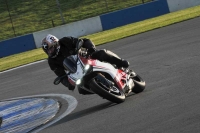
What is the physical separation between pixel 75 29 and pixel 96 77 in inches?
843

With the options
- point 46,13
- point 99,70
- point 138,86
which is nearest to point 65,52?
point 99,70

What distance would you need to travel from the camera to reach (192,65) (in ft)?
38.2

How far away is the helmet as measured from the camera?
9.55 metres

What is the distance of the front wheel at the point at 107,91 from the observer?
9.16 meters

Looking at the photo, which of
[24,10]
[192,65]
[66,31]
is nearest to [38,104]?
A: [192,65]

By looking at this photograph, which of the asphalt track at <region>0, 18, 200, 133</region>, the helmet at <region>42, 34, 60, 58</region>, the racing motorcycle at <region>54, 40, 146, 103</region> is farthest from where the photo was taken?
the helmet at <region>42, 34, 60, 58</region>

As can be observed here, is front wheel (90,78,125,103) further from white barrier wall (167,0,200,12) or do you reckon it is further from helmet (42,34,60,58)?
white barrier wall (167,0,200,12)

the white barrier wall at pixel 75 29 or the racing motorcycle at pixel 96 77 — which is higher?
the racing motorcycle at pixel 96 77

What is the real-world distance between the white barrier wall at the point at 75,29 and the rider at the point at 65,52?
2020cm

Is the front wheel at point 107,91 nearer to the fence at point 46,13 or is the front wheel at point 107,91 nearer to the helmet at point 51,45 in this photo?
the helmet at point 51,45

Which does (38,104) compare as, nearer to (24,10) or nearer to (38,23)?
(38,23)

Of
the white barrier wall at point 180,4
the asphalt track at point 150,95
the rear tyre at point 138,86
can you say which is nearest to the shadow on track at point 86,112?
the asphalt track at point 150,95

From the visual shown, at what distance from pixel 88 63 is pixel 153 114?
6.60 feet

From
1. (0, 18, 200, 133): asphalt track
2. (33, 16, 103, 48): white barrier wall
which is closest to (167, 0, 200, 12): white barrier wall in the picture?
(33, 16, 103, 48): white barrier wall
